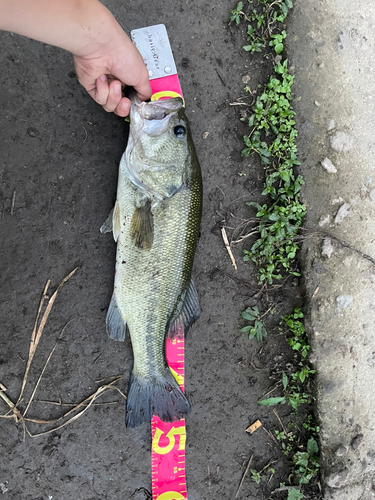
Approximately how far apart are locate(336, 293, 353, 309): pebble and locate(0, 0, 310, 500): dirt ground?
1.27ft

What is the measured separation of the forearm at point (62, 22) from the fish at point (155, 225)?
0.54 meters

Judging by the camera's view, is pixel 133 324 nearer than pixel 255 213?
Yes

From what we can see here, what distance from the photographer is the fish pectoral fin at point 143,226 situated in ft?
8.39

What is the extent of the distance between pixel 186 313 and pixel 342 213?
5.53 feet

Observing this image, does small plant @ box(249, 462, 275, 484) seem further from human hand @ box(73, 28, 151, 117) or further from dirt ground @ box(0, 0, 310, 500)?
human hand @ box(73, 28, 151, 117)

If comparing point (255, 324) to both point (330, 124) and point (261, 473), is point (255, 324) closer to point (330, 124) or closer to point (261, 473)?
point (261, 473)

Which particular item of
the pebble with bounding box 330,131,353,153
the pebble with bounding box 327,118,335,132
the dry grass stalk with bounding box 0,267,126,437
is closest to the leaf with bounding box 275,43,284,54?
the pebble with bounding box 327,118,335,132

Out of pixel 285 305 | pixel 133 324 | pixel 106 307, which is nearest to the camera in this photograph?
pixel 133 324

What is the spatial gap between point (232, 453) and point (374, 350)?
162cm

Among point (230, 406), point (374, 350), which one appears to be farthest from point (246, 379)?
point (374, 350)

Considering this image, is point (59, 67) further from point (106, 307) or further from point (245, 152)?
point (106, 307)

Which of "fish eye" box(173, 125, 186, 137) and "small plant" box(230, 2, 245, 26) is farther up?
"small plant" box(230, 2, 245, 26)

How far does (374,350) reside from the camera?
3.18 meters

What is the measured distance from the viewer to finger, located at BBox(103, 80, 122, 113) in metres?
2.46
